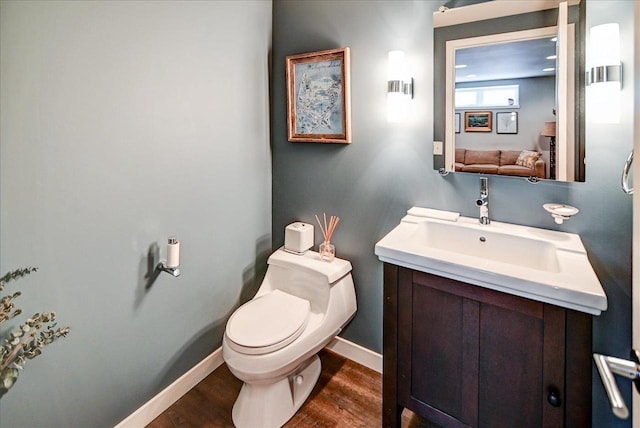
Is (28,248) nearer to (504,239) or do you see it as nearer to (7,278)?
(7,278)

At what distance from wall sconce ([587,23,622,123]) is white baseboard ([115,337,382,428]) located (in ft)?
5.16

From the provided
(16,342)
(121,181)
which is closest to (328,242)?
(121,181)

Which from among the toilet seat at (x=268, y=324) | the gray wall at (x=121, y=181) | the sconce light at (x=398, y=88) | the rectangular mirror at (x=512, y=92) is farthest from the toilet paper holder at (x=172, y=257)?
the rectangular mirror at (x=512, y=92)

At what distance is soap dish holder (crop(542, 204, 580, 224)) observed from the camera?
56.5 inches

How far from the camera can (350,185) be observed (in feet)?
6.86

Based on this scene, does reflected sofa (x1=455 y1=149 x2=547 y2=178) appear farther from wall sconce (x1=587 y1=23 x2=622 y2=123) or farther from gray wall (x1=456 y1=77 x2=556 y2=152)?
wall sconce (x1=587 y1=23 x2=622 y2=123)

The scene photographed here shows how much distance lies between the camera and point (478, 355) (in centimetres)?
131

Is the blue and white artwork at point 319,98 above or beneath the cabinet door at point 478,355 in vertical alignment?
above

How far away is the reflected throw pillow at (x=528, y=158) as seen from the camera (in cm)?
153

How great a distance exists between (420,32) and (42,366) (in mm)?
2135

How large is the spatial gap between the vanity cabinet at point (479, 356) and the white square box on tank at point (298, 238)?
2.46 feet

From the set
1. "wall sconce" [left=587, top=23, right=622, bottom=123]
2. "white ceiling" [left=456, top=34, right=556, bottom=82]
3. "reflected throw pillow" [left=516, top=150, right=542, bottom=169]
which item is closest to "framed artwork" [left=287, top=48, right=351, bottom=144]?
"white ceiling" [left=456, top=34, right=556, bottom=82]

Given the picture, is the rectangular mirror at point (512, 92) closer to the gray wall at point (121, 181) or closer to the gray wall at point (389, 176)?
the gray wall at point (389, 176)

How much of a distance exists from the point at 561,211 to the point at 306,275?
122 centimetres
